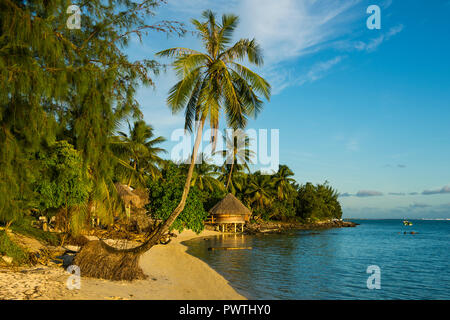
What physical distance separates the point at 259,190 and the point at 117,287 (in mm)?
40019

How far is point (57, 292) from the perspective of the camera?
6.82 meters

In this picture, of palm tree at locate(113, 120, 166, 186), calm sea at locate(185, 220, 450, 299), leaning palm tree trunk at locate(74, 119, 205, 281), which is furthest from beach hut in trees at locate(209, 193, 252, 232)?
leaning palm tree trunk at locate(74, 119, 205, 281)

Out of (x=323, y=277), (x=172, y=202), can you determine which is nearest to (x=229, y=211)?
(x=172, y=202)

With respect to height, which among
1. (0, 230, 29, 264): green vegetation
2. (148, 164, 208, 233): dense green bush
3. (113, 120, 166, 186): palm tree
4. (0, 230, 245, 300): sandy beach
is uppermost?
(113, 120, 166, 186): palm tree

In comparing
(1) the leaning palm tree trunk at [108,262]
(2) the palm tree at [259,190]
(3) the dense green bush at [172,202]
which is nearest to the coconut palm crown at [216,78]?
(1) the leaning palm tree trunk at [108,262]

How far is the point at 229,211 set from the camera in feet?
116

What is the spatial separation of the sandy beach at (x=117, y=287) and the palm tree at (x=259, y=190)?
35522 millimetres

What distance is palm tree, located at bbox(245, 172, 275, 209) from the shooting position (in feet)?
156

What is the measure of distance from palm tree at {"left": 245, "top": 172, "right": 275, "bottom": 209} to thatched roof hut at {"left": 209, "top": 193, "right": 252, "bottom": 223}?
1093 centimetres

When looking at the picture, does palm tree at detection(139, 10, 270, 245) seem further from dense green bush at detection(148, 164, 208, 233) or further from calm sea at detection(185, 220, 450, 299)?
dense green bush at detection(148, 164, 208, 233)

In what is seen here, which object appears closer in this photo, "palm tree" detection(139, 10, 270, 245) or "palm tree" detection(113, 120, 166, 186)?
"palm tree" detection(139, 10, 270, 245)
